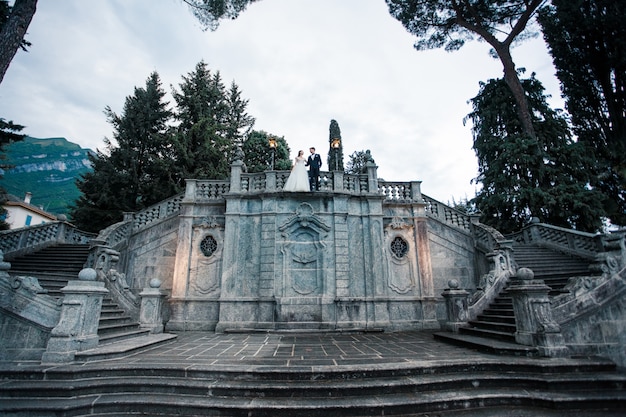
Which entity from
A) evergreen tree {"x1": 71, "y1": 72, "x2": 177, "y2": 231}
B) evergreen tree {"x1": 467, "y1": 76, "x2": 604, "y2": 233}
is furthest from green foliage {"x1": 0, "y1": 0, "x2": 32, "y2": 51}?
evergreen tree {"x1": 467, "y1": 76, "x2": 604, "y2": 233}

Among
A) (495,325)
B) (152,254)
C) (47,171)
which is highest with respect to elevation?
(47,171)

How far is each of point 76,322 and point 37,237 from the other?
9914 millimetres

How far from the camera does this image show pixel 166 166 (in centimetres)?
1759

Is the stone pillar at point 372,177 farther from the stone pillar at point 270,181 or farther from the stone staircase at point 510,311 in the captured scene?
the stone staircase at point 510,311

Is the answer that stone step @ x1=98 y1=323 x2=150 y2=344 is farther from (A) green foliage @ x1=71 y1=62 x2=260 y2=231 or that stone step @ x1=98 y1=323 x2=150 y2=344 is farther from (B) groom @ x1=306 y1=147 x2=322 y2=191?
(A) green foliage @ x1=71 y1=62 x2=260 y2=231

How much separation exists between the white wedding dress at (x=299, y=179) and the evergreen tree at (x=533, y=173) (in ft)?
32.0

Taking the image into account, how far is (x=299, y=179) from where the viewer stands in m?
11.8

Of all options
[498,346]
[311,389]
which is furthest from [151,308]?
[498,346]

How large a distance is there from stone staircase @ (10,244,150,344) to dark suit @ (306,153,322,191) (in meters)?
7.84

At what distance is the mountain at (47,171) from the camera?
67.8m

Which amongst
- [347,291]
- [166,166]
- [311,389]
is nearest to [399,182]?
[347,291]

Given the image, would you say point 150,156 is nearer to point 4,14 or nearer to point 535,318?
point 4,14

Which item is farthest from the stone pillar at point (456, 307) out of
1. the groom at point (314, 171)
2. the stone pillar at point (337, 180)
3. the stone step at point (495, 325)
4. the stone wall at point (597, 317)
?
the groom at point (314, 171)

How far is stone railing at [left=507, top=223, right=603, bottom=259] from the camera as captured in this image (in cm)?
1067
